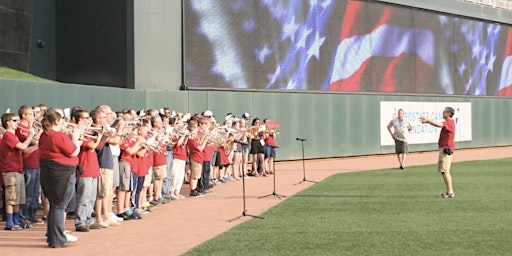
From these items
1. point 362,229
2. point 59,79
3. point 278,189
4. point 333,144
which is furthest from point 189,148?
point 333,144

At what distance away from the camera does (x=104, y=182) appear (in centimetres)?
1435

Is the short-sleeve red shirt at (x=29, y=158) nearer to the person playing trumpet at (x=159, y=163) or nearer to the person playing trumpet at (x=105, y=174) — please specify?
the person playing trumpet at (x=105, y=174)

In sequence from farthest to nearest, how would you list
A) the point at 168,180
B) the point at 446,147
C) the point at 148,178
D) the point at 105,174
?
the point at 168,180 → the point at 446,147 → the point at 148,178 → the point at 105,174

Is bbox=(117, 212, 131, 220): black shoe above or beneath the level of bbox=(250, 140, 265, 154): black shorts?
beneath

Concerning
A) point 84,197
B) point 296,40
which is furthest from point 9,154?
point 296,40

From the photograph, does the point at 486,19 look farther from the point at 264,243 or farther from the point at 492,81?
the point at 264,243

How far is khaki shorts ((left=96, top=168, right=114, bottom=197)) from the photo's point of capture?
1434 cm

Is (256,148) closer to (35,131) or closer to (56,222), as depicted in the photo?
(35,131)

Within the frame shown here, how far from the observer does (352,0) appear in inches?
1551

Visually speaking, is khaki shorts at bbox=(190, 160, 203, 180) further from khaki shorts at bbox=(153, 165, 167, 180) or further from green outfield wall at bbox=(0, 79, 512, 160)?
green outfield wall at bbox=(0, 79, 512, 160)

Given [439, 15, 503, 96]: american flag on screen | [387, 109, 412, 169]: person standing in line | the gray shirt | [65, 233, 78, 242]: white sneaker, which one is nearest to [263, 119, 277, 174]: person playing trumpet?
[387, 109, 412, 169]: person standing in line

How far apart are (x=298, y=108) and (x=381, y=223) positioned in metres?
22.0

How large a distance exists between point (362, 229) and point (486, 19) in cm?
3894

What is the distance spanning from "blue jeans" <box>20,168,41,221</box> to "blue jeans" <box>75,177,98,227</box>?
139 centimetres
